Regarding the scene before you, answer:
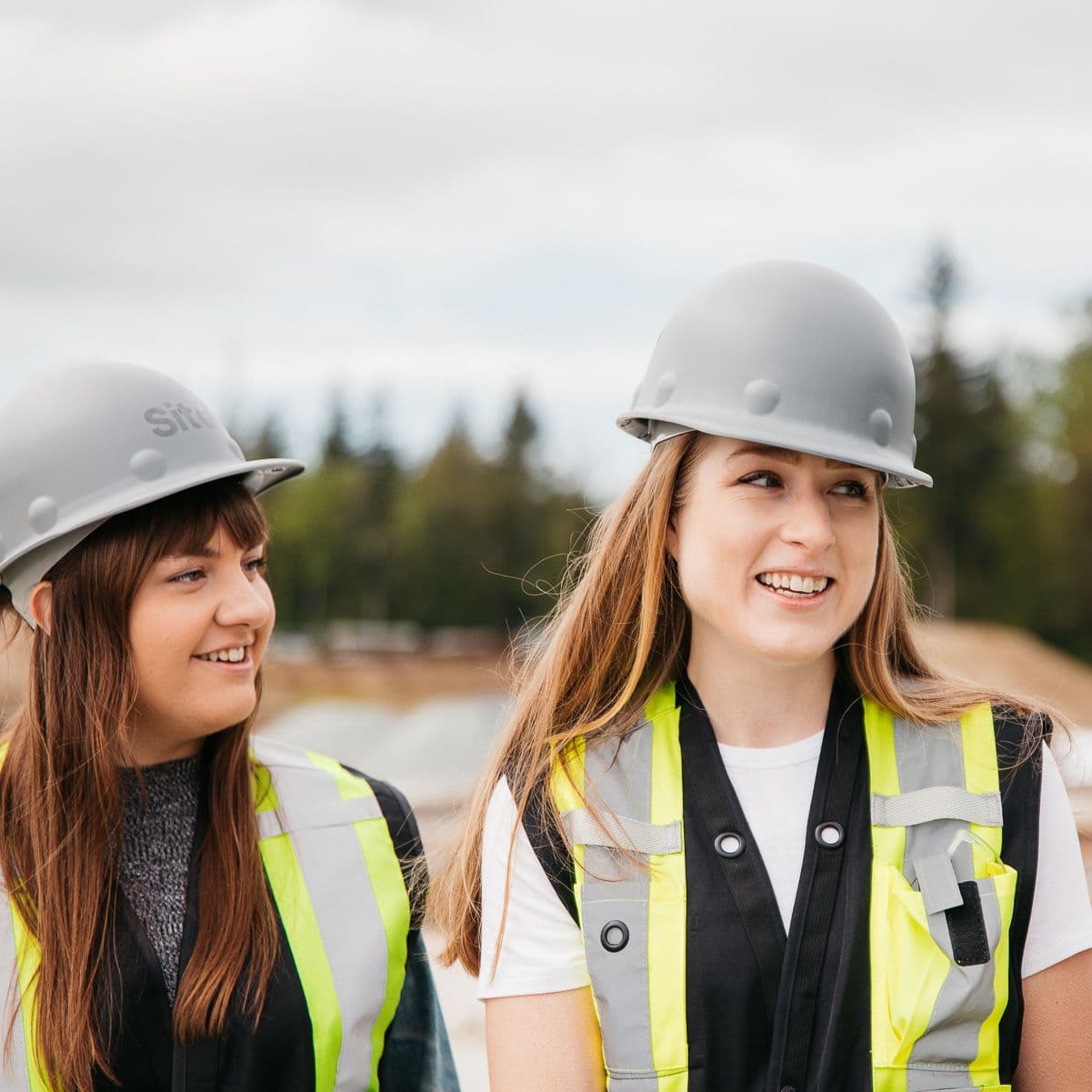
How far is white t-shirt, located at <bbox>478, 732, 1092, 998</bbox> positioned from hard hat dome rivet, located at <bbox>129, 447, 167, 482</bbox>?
102 cm

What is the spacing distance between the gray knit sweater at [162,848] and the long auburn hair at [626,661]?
0.55 m

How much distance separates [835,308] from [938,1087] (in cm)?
139

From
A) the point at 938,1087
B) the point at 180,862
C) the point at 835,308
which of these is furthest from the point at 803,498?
the point at 180,862

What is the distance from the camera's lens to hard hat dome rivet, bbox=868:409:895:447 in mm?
2500

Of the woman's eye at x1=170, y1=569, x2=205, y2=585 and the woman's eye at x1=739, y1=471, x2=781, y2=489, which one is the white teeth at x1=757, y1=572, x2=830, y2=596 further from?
the woman's eye at x1=170, y1=569, x2=205, y2=585

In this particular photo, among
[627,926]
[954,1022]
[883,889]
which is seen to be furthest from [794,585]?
[954,1022]

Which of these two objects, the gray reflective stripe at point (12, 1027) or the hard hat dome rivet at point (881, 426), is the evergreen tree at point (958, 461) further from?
the gray reflective stripe at point (12, 1027)

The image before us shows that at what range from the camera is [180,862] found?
2906mm

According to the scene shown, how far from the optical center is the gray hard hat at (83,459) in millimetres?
2799

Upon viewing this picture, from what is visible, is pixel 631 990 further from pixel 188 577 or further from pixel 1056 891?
pixel 188 577

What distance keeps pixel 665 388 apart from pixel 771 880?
0.95 m

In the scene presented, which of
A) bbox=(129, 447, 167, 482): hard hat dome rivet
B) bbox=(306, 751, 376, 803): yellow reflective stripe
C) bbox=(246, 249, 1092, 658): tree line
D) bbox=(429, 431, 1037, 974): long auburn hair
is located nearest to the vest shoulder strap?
bbox=(429, 431, 1037, 974): long auburn hair

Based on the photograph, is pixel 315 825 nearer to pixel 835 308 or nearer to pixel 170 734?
pixel 170 734

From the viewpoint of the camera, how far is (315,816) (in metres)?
3.04
